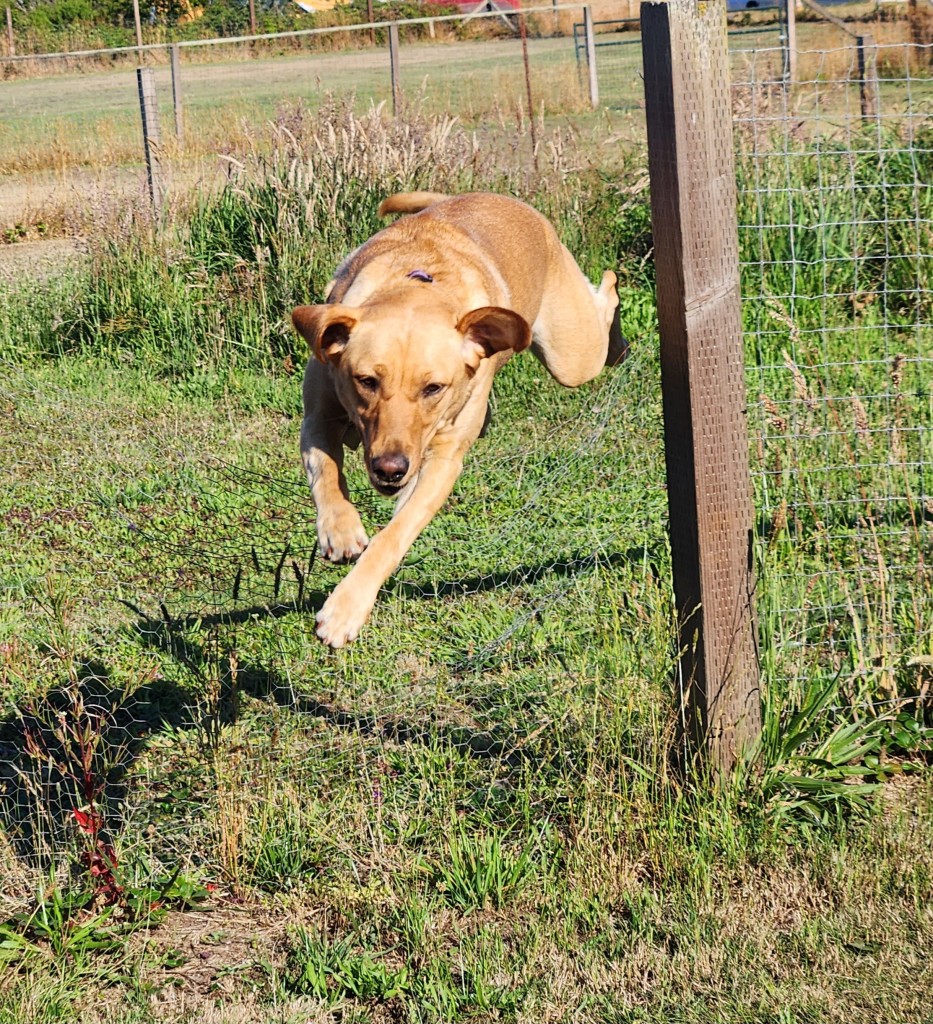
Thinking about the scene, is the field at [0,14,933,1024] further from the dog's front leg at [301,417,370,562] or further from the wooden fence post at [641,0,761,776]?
the dog's front leg at [301,417,370,562]

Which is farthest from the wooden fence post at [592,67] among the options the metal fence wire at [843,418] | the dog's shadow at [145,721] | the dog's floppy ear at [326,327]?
the dog's floppy ear at [326,327]

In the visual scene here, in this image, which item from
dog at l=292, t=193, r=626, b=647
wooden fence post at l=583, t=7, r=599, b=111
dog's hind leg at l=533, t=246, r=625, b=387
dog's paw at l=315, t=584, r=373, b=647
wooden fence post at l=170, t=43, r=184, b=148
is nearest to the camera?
dog's paw at l=315, t=584, r=373, b=647

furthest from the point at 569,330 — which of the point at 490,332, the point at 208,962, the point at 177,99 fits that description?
the point at 177,99

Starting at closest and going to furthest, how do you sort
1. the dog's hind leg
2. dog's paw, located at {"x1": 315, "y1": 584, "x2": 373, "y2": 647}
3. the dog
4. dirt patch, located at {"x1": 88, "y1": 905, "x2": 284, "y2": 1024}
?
dirt patch, located at {"x1": 88, "y1": 905, "x2": 284, "y2": 1024} < dog's paw, located at {"x1": 315, "y1": 584, "x2": 373, "y2": 647} < the dog < the dog's hind leg

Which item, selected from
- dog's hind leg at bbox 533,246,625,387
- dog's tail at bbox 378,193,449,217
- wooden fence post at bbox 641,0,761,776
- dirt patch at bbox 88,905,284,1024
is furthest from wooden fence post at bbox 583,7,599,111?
dirt patch at bbox 88,905,284,1024

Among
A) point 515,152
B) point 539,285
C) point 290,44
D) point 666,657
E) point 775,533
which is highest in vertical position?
point 290,44

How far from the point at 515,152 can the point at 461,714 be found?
5.98m

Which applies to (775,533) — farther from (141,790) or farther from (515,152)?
(515,152)

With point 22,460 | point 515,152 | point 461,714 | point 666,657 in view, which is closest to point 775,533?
point 666,657

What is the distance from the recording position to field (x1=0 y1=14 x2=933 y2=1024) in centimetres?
317

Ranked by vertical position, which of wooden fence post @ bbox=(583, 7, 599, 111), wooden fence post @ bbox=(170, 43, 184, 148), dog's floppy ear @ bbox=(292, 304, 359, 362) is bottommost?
dog's floppy ear @ bbox=(292, 304, 359, 362)

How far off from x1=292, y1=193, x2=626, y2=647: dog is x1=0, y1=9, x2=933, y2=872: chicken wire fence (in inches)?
16.1

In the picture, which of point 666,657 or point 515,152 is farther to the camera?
point 515,152

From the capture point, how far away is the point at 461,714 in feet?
14.0
